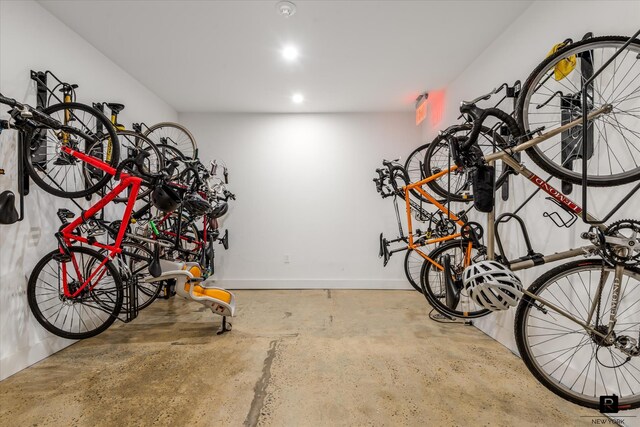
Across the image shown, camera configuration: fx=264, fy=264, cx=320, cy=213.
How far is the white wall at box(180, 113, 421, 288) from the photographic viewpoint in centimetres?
426

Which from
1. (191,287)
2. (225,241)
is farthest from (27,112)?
(225,241)

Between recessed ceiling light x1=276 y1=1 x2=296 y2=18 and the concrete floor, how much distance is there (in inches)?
108

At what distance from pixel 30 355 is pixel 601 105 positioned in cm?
429

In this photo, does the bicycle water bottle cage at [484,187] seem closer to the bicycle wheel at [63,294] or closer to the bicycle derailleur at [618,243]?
the bicycle derailleur at [618,243]

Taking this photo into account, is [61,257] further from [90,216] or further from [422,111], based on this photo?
[422,111]

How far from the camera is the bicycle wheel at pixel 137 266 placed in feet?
8.12

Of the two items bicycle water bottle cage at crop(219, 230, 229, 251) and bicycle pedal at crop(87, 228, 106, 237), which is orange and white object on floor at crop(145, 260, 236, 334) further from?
bicycle water bottle cage at crop(219, 230, 229, 251)

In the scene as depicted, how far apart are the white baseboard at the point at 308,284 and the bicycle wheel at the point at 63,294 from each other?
1.90 metres

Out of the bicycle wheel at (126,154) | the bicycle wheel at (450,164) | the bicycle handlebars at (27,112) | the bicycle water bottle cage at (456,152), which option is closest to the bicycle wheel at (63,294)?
the bicycle wheel at (126,154)

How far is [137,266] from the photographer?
120 inches

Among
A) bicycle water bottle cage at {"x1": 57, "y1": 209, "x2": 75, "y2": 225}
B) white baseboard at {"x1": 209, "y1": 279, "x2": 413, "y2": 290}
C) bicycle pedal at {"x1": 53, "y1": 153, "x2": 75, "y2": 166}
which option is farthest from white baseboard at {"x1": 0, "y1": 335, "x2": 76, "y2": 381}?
white baseboard at {"x1": 209, "y1": 279, "x2": 413, "y2": 290}

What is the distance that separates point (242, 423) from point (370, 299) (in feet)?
8.15

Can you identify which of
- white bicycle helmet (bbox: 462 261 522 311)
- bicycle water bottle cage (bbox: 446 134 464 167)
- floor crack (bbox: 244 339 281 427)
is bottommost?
floor crack (bbox: 244 339 281 427)

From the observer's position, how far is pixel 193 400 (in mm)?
1680
